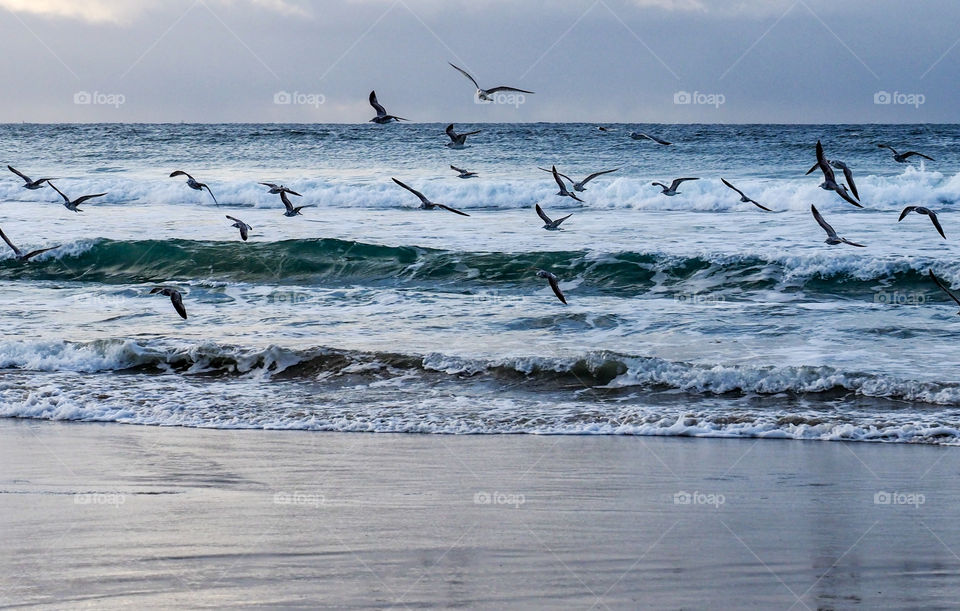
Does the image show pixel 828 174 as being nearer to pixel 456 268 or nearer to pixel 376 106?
pixel 376 106

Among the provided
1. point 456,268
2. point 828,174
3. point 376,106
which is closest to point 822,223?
point 828,174

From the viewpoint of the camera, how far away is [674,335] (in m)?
13.8

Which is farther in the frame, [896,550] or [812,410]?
[812,410]

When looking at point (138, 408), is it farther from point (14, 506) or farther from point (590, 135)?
point (590, 135)

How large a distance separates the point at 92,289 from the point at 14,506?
43.5 feet

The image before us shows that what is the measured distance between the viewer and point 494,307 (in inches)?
645

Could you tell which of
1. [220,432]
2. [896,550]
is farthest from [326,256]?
[896,550]

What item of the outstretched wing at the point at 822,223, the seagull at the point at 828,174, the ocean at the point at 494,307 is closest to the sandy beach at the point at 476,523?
the ocean at the point at 494,307

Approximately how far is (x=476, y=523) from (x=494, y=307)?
10060 millimetres

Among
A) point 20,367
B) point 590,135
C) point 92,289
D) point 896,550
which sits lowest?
point 896,550

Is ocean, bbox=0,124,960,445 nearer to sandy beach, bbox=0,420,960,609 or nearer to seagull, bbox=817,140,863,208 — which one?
sandy beach, bbox=0,420,960,609

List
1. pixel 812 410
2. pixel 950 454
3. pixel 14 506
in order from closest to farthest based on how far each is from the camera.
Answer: pixel 14 506 → pixel 950 454 → pixel 812 410

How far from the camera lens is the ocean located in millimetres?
10547

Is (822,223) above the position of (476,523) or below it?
above
